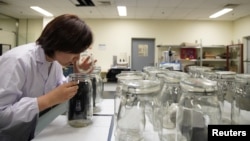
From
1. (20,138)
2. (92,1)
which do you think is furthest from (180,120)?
(92,1)

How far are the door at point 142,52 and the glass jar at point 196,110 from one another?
677cm

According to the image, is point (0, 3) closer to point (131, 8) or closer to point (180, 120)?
point (131, 8)

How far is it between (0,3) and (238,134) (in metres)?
6.27

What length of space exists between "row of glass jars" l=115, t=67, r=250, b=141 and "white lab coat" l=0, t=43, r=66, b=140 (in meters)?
0.37

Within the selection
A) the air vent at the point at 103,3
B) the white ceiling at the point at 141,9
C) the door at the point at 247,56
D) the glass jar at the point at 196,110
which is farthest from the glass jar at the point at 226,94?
the door at the point at 247,56

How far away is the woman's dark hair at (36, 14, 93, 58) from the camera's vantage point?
950mm

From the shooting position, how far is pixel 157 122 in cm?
87

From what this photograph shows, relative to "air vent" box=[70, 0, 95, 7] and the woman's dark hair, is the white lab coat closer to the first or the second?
the woman's dark hair

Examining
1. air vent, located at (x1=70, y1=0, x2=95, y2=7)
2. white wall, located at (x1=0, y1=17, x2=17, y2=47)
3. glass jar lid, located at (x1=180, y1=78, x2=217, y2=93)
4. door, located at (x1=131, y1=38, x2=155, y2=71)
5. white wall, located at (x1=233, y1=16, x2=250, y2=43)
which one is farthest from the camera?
door, located at (x1=131, y1=38, x2=155, y2=71)

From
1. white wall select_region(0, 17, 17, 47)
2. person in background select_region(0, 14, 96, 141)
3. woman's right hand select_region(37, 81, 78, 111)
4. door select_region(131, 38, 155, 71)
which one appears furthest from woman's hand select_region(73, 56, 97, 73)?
white wall select_region(0, 17, 17, 47)

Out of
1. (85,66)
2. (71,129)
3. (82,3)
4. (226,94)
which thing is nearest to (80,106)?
(71,129)

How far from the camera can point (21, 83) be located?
91 cm

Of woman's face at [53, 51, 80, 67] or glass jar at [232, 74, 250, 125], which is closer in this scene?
glass jar at [232, 74, 250, 125]

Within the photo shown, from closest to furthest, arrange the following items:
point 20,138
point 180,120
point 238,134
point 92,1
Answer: point 238,134, point 180,120, point 20,138, point 92,1
